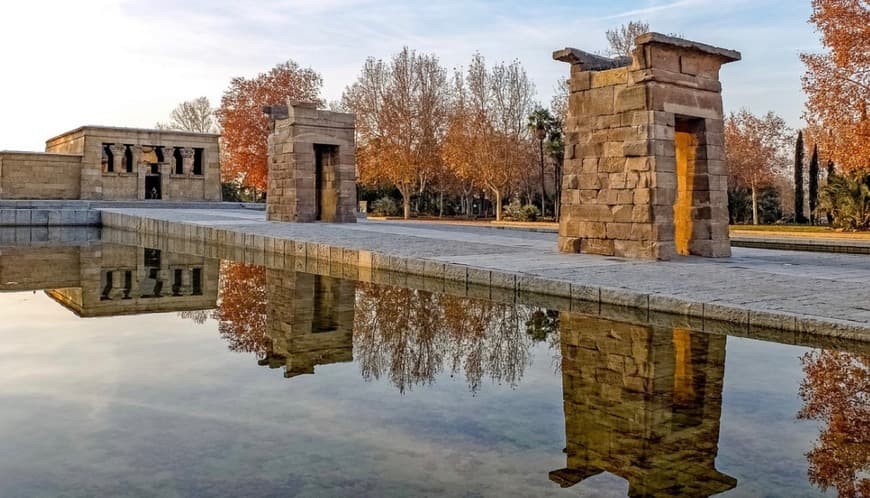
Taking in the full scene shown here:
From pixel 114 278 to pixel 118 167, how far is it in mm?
29998

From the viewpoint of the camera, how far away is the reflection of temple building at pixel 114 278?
27.3 feet

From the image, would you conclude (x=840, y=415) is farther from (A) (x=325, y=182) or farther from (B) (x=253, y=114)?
(B) (x=253, y=114)

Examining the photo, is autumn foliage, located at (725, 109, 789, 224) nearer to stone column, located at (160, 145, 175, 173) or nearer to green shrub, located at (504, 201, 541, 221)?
green shrub, located at (504, 201, 541, 221)

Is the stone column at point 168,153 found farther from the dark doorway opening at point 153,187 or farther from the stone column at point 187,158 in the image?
the dark doorway opening at point 153,187

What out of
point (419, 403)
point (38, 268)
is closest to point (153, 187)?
point (38, 268)

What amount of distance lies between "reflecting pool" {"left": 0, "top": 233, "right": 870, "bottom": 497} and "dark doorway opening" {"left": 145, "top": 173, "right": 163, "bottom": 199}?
109 ft

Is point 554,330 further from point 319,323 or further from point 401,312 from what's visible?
point 319,323

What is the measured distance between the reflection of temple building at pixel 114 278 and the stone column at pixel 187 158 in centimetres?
2442

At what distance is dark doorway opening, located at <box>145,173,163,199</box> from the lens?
3940 cm

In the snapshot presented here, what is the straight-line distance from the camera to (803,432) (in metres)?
3.67

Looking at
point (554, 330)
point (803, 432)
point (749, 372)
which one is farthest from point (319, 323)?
point (803, 432)

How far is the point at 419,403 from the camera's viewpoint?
418 cm

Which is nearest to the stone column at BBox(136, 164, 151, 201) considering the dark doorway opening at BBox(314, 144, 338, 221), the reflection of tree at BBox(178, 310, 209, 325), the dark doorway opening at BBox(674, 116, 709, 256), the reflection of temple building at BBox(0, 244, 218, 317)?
the dark doorway opening at BBox(314, 144, 338, 221)

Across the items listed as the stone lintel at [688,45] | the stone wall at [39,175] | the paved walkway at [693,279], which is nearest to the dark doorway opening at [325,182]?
the paved walkway at [693,279]
